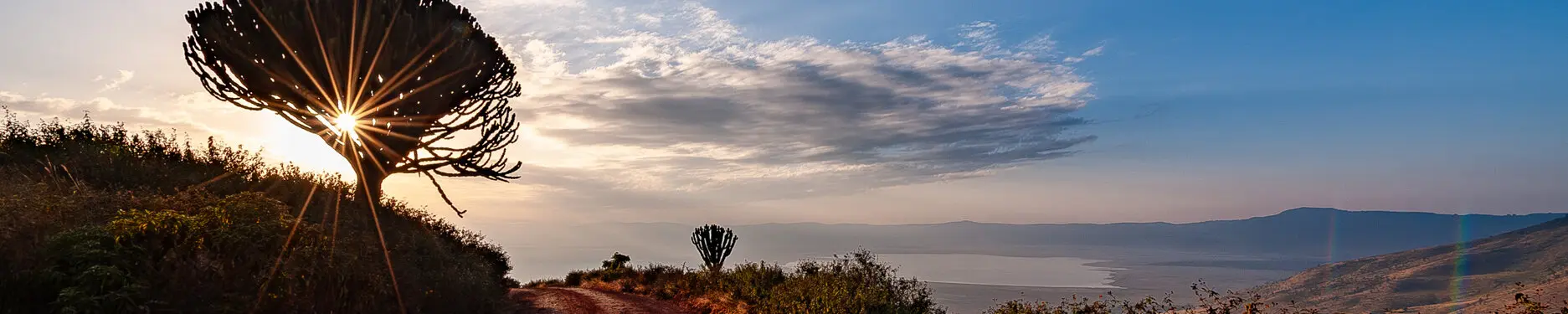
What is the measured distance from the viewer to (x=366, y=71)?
57.4ft

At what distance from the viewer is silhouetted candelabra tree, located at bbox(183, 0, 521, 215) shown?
54.8ft

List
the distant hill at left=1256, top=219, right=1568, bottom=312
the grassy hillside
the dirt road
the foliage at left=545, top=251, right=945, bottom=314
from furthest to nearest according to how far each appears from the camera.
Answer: the distant hill at left=1256, top=219, right=1568, bottom=312 < the dirt road < the foliage at left=545, top=251, right=945, bottom=314 < the grassy hillside

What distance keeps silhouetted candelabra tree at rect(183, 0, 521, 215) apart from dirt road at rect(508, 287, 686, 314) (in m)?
3.62

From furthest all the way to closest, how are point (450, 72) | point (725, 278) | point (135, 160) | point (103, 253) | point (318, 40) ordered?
point (725, 278)
point (450, 72)
point (318, 40)
point (135, 160)
point (103, 253)

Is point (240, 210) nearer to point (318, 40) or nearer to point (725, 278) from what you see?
point (318, 40)

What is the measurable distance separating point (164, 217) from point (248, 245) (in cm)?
90

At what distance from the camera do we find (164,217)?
8977 mm

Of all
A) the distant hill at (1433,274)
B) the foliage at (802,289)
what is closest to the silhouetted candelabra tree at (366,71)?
the foliage at (802,289)

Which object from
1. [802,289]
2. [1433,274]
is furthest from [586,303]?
[1433,274]

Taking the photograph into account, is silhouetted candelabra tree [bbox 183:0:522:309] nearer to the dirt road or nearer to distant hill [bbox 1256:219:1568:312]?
the dirt road

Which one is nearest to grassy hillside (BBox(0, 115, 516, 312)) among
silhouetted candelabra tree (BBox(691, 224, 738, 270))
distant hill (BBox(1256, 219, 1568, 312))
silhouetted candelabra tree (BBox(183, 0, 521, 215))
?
silhouetted candelabra tree (BBox(183, 0, 521, 215))

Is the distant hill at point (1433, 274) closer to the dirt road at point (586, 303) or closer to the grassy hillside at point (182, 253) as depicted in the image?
the dirt road at point (586, 303)

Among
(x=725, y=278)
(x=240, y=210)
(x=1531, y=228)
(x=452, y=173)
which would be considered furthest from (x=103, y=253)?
(x=1531, y=228)

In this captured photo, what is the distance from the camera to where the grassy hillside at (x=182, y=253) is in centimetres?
762
